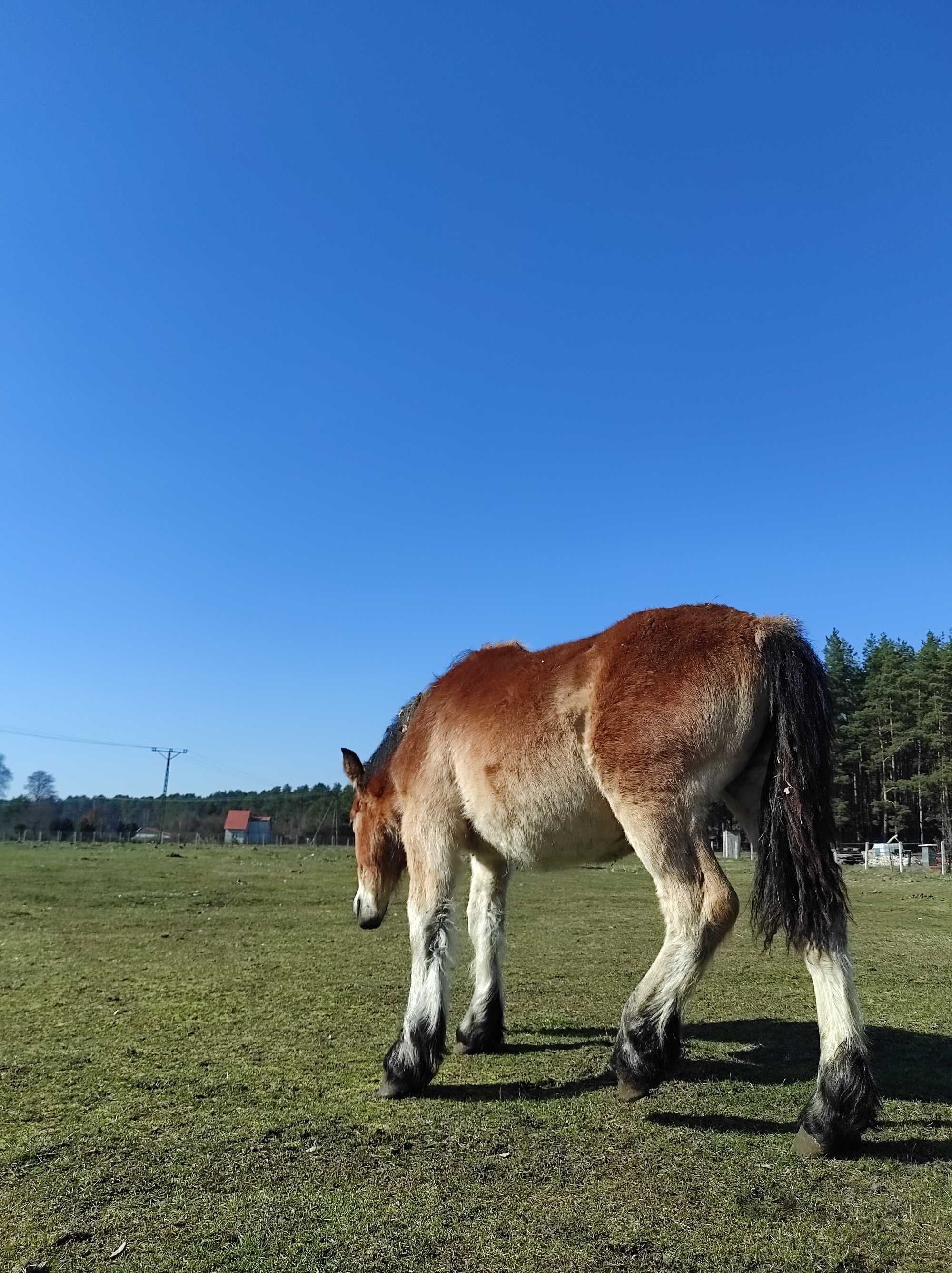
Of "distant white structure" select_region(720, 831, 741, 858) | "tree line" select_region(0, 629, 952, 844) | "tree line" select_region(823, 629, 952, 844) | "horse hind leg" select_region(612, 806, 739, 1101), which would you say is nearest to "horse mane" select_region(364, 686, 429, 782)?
"horse hind leg" select_region(612, 806, 739, 1101)

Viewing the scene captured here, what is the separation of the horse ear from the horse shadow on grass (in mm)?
2281

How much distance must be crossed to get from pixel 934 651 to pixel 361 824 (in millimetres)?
57172

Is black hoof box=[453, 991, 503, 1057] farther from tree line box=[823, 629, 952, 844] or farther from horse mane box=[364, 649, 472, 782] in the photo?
tree line box=[823, 629, 952, 844]

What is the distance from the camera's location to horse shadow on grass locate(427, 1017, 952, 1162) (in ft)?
13.5

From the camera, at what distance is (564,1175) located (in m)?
3.49

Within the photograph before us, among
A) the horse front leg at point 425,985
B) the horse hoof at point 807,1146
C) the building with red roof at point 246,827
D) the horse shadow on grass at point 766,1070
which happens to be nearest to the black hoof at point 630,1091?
the horse shadow on grass at point 766,1070

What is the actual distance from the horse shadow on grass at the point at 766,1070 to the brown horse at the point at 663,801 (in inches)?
14.0

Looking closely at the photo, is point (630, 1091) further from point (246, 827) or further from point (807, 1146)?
point (246, 827)

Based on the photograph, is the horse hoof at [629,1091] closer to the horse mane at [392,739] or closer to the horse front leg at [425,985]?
the horse front leg at [425,985]

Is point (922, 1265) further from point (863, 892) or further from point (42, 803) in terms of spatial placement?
point (42, 803)

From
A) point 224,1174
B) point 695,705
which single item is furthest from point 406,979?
point 695,705

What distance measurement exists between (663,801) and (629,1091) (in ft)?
4.87

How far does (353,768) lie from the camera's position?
255 inches

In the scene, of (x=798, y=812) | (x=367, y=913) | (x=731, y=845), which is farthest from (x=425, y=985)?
(x=731, y=845)
